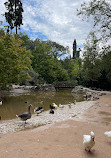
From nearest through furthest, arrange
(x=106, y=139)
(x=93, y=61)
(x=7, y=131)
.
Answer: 1. (x=106, y=139)
2. (x=7, y=131)
3. (x=93, y=61)

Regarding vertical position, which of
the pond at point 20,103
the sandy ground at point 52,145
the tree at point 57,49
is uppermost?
the tree at point 57,49

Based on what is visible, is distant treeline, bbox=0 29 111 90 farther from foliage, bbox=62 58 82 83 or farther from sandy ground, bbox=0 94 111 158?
sandy ground, bbox=0 94 111 158

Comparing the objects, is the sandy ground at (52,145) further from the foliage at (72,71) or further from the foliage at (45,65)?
the foliage at (72,71)

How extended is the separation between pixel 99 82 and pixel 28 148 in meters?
29.6

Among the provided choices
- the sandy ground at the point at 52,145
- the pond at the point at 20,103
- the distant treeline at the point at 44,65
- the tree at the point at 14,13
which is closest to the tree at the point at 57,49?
the distant treeline at the point at 44,65

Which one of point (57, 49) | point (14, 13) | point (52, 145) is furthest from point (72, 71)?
point (52, 145)

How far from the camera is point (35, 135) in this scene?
21.3 feet

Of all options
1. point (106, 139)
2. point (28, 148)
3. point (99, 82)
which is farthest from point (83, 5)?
point (99, 82)

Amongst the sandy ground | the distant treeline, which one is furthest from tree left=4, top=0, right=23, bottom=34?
the sandy ground

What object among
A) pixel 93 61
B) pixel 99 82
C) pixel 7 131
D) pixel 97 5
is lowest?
pixel 7 131

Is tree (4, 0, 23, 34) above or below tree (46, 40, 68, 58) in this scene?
above

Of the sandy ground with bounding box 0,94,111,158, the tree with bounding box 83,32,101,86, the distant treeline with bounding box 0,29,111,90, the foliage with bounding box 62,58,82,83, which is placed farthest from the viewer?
the foliage with bounding box 62,58,82,83

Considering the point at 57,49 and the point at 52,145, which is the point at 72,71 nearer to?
the point at 57,49

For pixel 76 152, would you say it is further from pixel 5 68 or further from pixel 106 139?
pixel 5 68
